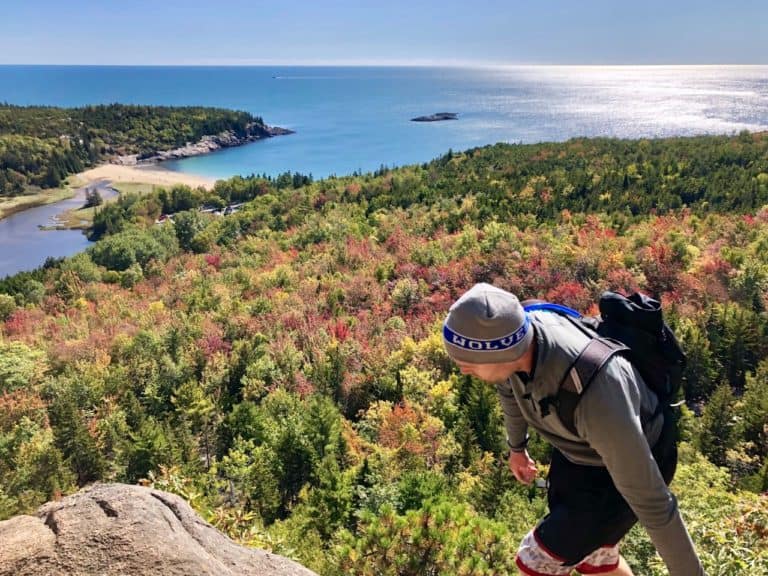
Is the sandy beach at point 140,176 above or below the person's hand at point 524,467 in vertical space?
below

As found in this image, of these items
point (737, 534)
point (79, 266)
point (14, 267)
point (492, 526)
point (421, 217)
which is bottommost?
point (14, 267)

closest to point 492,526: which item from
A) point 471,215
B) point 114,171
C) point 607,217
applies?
point 607,217

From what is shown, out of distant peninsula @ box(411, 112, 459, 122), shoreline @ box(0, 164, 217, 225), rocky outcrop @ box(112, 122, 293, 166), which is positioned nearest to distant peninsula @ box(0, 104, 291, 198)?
rocky outcrop @ box(112, 122, 293, 166)

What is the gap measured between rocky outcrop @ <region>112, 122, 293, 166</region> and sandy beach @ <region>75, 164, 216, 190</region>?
14.2 feet

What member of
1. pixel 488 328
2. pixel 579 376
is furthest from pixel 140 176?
pixel 579 376

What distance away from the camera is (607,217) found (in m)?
28.9

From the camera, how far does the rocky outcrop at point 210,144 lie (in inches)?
3938

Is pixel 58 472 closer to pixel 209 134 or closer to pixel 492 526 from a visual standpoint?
pixel 492 526

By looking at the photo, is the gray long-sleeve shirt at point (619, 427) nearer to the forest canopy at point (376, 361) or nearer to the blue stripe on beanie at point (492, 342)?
the blue stripe on beanie at point (492, 342)

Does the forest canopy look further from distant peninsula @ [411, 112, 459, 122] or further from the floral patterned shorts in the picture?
distant peninsula @ [411, 112, 459, 122]

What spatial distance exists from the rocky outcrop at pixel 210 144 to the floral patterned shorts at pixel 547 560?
107808 millimetres

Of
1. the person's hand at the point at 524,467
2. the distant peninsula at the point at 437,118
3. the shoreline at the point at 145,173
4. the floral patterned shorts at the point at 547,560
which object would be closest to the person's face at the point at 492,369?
the floral patterned shorts at the point at 547,560

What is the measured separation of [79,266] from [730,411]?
122ft

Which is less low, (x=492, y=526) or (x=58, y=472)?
(x=492, y=526)
